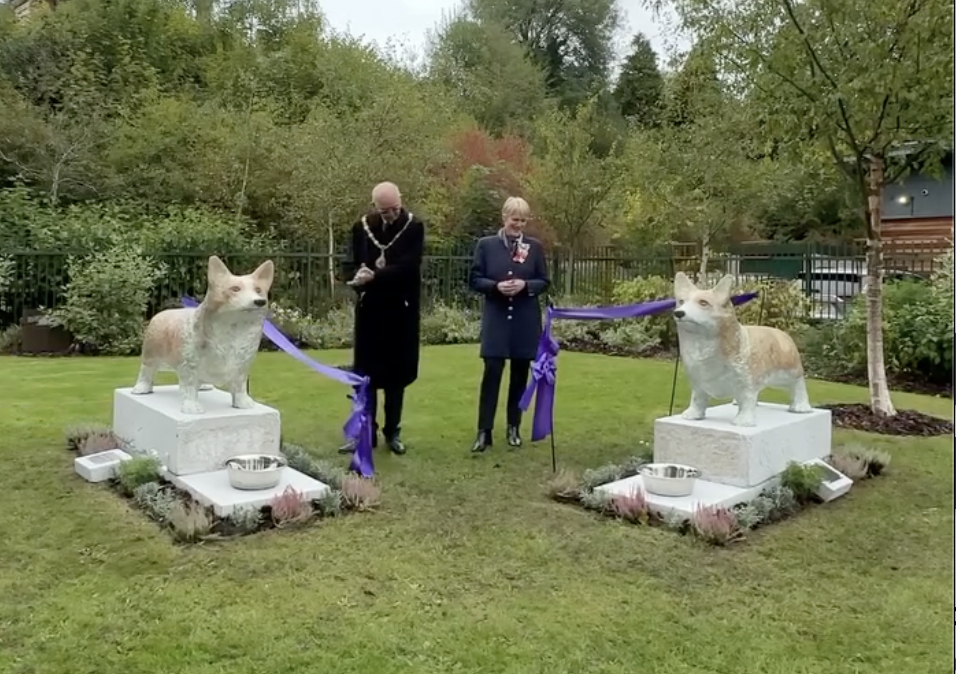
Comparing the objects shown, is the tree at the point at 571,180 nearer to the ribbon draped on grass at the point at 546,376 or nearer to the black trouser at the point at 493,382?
the black trouser at the point at 493,382


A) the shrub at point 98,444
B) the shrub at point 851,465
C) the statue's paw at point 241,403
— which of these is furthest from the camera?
the shrub at point 98,444

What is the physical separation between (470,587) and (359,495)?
1163 millimetres

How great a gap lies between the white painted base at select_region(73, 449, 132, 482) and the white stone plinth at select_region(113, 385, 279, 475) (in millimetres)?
127

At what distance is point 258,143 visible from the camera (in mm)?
17094

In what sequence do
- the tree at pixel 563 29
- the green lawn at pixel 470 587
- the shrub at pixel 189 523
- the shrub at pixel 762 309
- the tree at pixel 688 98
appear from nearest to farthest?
the green lawn at pixel 470 587 → the shrub at pixel 189 523 → the shrub at pixel 762 309 → the tree at pixel 688 98 → the tree at pixel 563 29

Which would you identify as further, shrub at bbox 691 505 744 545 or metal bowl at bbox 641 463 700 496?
metal bowl at bbox 641 463 700 496

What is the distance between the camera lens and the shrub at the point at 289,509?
13.5 ft

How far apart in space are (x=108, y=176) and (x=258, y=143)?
9.83ft

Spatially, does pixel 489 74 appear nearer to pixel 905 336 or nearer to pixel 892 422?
pixel 905 336

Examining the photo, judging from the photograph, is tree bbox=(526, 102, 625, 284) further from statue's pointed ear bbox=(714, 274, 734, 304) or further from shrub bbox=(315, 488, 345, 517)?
shrub bbox=(315, 488, 345, 517)

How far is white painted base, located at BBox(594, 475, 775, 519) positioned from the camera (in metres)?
4.27

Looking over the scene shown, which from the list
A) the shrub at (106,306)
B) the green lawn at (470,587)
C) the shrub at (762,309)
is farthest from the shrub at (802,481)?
the shrub at (106,306)

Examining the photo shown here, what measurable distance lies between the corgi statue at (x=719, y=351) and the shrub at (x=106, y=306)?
8478 millimetres

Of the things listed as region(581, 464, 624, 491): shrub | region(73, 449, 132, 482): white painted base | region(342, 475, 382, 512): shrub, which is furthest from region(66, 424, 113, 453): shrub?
region(581, 464, 624, 491): shrub
